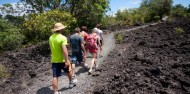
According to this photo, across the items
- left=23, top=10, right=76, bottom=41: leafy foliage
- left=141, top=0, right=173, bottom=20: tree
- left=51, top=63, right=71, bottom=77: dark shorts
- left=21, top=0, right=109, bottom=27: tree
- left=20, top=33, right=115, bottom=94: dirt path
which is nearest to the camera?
left=51, top=63, right=71, bottom=77: dark shorts

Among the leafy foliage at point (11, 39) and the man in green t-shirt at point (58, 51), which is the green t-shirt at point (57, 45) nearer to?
the man in green t-shirt at point (58, 51)

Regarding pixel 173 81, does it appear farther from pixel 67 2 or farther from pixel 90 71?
pixel 67 2

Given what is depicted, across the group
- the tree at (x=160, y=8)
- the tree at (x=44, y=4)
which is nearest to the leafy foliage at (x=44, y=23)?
the tree at (x=44, y=4)

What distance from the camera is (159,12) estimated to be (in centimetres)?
4422

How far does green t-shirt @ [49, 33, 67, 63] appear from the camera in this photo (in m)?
8.22

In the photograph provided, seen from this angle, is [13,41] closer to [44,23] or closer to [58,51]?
[44,23]

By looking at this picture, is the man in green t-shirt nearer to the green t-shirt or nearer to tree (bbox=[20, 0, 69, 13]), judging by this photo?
the green t-shirt

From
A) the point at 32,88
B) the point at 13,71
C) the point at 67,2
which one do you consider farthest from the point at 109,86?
the point at 67,2

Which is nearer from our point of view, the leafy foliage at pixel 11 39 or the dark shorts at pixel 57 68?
the dark shorts at pixel 57 68

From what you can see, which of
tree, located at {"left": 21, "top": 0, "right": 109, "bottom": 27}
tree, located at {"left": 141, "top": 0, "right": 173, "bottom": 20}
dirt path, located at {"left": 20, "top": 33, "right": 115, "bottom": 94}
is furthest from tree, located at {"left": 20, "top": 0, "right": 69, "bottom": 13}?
tree, located at {"left": 141, "top": 0, "right": 173, "bottom": 20}

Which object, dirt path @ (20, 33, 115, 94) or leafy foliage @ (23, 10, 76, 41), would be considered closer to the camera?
dirt path @ (20, 33, 115, 94)

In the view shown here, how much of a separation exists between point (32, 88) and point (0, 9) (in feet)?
52.0

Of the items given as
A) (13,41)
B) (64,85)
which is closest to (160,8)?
(13,41)

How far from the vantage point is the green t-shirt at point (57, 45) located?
8.22m
